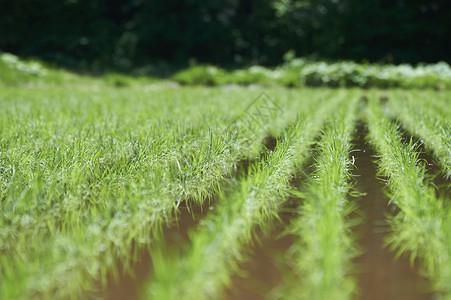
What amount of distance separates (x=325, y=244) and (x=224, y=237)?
48cm

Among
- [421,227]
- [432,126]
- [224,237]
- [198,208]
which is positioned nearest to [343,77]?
[432,126]

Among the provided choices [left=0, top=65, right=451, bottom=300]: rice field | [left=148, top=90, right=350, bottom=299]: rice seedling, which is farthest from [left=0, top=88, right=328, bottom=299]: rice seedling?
[left=148, top=90, right=350, bottom=299]: rice seedling

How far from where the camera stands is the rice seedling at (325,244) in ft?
5.32

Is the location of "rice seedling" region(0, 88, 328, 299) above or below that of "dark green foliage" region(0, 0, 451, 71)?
below

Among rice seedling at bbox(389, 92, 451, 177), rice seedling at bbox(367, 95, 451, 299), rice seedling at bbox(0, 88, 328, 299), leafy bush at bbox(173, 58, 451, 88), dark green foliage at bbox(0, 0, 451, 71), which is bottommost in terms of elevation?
rice seedling at bbox(0, 88, 328, 299)

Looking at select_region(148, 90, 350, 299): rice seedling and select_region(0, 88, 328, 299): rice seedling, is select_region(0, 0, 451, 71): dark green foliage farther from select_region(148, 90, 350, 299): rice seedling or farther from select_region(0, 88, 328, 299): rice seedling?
select_region(148, 90, 350, 299): rice seedling

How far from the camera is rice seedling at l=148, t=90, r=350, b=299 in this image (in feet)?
5.23

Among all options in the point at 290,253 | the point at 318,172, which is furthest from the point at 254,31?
the point at 290,253

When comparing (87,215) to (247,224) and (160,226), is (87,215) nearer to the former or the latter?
(160,226)

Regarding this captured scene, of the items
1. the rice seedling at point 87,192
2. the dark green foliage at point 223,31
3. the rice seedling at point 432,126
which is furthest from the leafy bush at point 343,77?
the rice seedling at point 87,192

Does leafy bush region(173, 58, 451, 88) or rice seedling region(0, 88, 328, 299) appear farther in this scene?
leafy bush region(173, 58, 451, 88)

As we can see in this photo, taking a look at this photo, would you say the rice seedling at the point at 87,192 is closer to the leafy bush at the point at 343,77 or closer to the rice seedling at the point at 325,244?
the rice seedling at the point at 325,244

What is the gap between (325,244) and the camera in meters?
1.81

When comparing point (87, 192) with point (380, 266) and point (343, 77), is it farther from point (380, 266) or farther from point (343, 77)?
point (343, 77)
